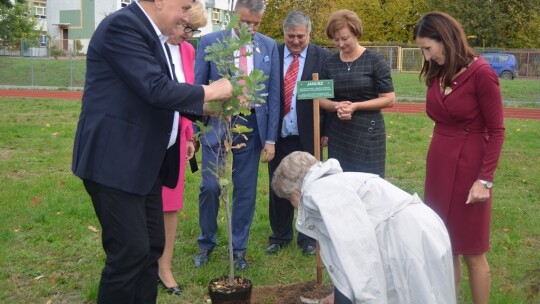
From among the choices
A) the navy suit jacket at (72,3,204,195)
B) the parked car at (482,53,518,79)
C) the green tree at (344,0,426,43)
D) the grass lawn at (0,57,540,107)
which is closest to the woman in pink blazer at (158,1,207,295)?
the navy suit jacket at (72,3,204,195)

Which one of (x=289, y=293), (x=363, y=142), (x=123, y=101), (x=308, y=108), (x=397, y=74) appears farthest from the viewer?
(x=397, y=74)

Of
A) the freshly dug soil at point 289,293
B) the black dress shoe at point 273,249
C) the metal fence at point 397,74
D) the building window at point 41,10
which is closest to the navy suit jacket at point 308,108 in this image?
the black dress shoe at point 273,249

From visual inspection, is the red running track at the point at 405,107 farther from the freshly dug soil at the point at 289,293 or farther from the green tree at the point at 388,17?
the green tree at the point at 388,17

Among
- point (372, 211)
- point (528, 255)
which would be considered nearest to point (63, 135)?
point (528, 255)

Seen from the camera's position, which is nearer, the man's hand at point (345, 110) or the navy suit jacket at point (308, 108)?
the man's hand at point (345, 110)

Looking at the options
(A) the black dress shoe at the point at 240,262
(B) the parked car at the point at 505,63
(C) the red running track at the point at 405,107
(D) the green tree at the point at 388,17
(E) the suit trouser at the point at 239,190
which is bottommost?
(A) the black dress shoe at the point at 240,262

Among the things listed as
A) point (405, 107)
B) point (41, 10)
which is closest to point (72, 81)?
point (405, 107)

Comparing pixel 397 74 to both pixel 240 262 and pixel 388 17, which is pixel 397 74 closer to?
pixel 388 17

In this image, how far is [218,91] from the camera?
117 inches

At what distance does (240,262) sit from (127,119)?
2.17m

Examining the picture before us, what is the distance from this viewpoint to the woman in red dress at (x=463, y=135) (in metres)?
3.35

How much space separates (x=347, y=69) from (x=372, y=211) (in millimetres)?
2064

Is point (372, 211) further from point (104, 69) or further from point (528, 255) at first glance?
point (528, 255)

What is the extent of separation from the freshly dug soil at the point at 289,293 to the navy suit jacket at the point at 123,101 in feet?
5.17
